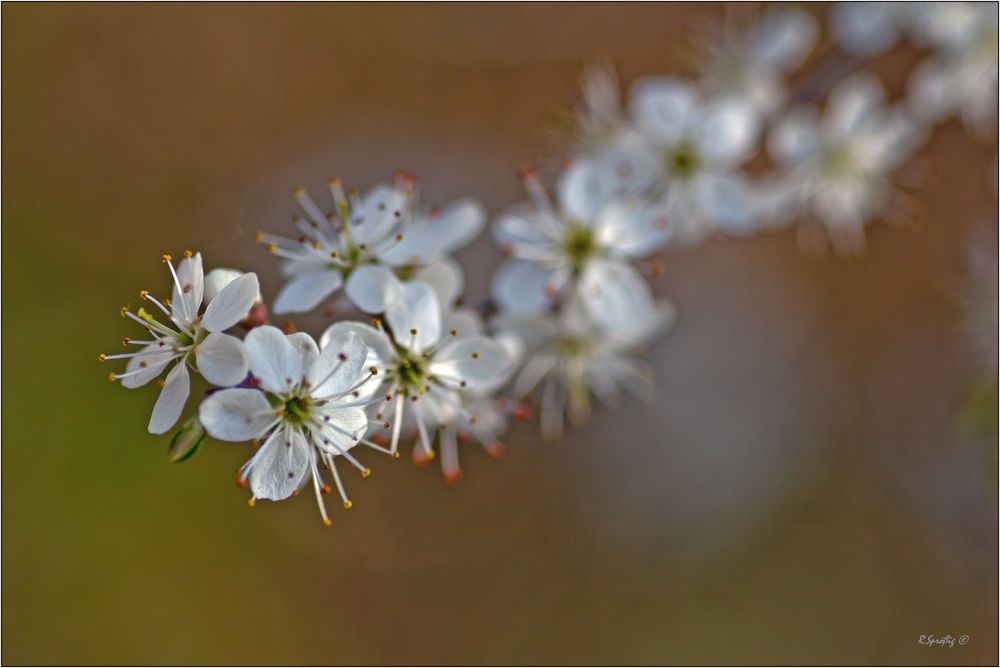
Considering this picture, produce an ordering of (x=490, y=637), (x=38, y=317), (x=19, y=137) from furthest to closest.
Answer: (x=490, y=637) → (x=19, y=137) → (x=38, y=317)

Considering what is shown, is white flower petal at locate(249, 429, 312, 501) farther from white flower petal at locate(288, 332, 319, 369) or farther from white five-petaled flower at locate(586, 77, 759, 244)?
white five-petaled flower at locate(586, 77, 759, 244)

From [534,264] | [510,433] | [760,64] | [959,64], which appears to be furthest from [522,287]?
[510,433]

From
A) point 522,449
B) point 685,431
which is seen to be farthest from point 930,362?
point 522,449

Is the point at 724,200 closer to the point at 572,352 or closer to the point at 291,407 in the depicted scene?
the point at 572,352

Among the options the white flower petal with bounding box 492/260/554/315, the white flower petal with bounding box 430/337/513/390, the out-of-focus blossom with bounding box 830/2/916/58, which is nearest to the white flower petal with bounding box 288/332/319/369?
the white flower petal with bounding box 430/337/513/390

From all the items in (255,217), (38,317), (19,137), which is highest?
(19,137)

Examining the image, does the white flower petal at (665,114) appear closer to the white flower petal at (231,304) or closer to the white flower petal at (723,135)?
the white flower petal at (723,135)

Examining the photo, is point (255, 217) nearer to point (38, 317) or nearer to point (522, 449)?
point (38, 317)

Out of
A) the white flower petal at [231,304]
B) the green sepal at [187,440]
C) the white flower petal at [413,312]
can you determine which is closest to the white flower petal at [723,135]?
the white flower petal at [413,312]
